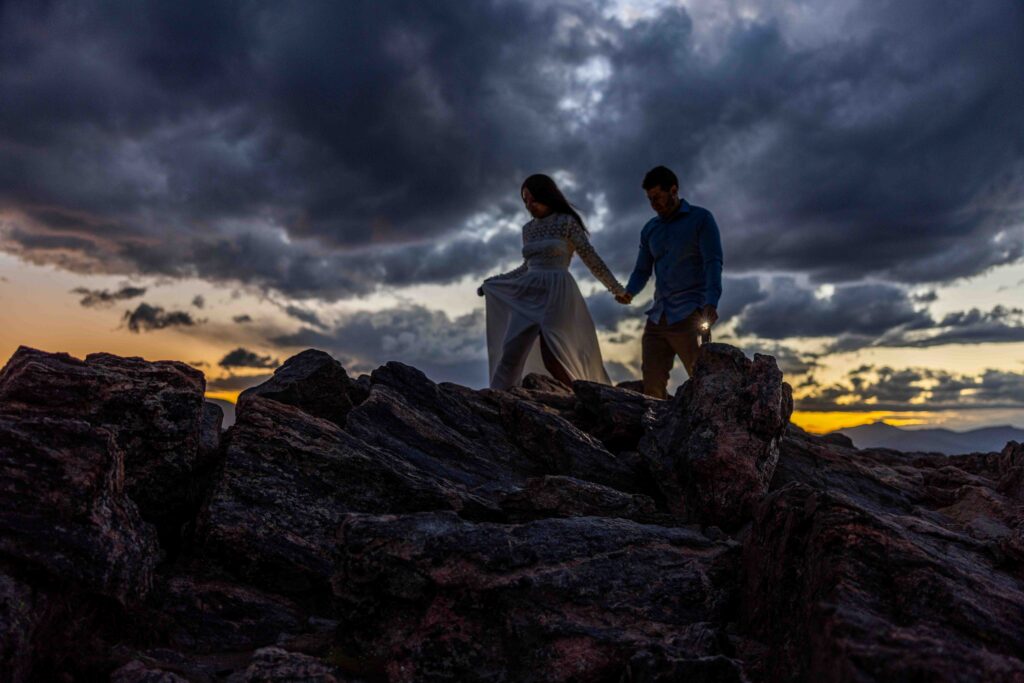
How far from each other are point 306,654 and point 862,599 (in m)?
4.25

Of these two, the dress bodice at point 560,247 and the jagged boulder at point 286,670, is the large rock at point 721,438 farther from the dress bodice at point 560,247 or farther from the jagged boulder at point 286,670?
the dress bodice at point 560,247

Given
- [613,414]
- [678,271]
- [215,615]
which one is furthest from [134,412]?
[678,271]

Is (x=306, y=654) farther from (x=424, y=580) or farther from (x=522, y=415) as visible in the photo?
(x=522, y=415)

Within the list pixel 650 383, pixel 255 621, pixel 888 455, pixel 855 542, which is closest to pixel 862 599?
pixel 855 542

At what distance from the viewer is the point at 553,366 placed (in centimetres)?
1747

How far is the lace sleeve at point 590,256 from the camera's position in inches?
668

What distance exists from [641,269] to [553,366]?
3.30 m

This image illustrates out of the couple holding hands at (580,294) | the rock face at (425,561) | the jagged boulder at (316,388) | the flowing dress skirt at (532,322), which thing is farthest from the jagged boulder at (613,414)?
the flowing dress skirt at (532,322)

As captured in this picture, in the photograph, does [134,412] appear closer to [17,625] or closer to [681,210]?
[17,625]

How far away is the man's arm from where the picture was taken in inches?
618

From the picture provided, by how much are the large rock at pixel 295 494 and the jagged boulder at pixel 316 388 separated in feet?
6.85

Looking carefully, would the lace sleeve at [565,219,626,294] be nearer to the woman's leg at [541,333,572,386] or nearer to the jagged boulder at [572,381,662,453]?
the woman's leg at [541,333,572,386]

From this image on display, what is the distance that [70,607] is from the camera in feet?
18.1

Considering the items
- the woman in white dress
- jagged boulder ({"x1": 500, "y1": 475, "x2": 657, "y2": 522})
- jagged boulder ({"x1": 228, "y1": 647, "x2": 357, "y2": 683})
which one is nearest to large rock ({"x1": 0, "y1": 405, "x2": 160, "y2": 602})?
jagged boulder ({"x1": 228, "y1": 647, "x2": 357, "y2": 683})
